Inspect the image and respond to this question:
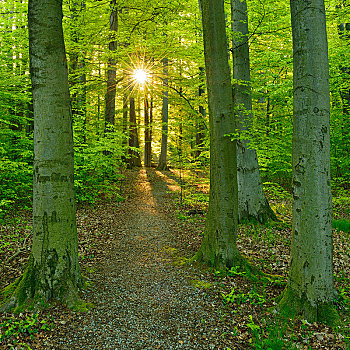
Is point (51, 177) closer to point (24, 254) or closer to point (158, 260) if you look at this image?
point (24, 254)

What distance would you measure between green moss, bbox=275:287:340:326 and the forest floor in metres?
0.11

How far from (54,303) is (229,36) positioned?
769 cm

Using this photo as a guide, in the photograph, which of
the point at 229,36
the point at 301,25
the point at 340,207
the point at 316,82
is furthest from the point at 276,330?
the point at 340,207

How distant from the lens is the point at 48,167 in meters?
3.70

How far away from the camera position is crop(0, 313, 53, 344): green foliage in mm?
3006

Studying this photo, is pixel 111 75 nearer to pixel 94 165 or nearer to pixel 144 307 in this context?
pixel 94 165

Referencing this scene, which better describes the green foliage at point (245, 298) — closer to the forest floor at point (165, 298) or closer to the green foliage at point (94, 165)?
the forest floor at point (165, 298)

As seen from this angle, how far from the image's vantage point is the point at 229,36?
7.40 metres

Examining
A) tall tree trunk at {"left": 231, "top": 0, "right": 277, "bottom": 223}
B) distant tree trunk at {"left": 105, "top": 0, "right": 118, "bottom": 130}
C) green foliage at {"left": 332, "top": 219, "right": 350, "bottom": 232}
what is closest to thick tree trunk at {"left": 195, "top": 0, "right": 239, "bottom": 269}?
tall tree trunk at {"left": 231, "top": 0, "right": 277, "bottom": 223}

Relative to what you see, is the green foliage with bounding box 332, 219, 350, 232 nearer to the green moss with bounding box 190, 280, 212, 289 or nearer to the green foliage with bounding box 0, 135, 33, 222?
the green moss with bounding box 190, 280, 212, 289

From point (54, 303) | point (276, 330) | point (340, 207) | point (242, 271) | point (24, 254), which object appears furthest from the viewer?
point (340, 207)

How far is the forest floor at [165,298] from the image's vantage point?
3.21m

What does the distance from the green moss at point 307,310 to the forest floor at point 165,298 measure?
11 cm

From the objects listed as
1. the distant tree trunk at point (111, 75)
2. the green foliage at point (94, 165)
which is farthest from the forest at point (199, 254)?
the distant tree trunk at point (111, 75)
